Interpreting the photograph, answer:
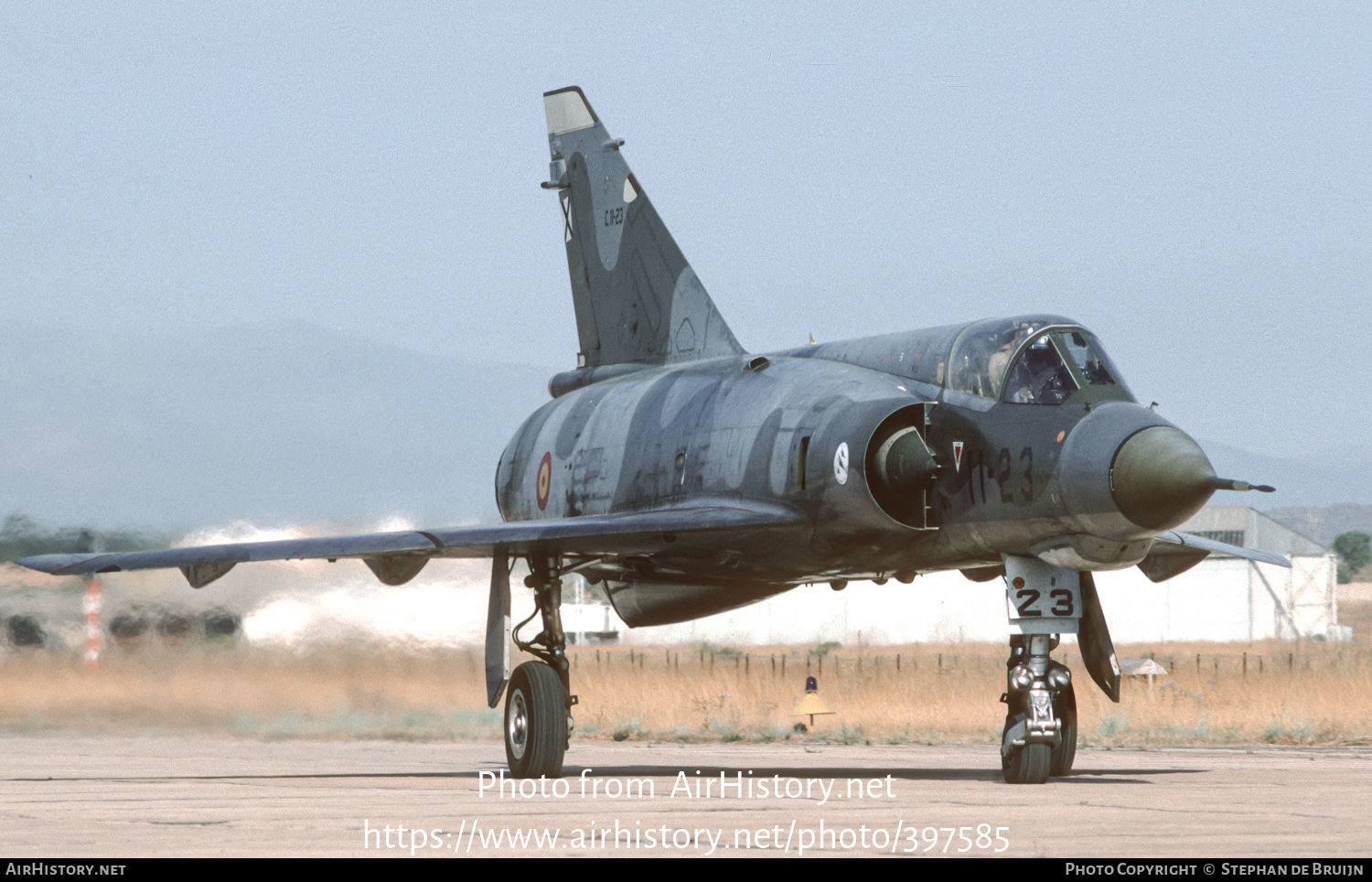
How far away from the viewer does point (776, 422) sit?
51.4ft

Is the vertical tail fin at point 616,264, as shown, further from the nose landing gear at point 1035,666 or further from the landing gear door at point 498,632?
the nose landing gear at point 1035,666

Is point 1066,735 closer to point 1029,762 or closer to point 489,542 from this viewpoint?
point 1029,762

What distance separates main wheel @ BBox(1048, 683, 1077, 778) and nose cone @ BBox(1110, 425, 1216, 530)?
7.99 feet

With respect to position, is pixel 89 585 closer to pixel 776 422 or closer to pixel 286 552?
pixel 286 552

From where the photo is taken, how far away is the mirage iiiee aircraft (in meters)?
13.6

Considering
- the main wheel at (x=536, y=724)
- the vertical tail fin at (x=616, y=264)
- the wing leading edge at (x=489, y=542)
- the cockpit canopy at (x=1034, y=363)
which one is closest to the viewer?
the cockpit canopy at (x=1034, y=363)

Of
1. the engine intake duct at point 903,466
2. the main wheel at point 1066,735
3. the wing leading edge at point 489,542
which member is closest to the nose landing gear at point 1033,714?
the main wheel at point 1066,735

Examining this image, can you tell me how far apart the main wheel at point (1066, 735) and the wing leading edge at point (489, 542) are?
2.73 m

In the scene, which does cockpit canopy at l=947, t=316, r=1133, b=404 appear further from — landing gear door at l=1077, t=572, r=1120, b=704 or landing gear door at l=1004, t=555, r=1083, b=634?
landing gear door at l=1077, t=572, r=1120, b=704

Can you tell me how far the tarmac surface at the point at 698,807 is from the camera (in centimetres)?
927

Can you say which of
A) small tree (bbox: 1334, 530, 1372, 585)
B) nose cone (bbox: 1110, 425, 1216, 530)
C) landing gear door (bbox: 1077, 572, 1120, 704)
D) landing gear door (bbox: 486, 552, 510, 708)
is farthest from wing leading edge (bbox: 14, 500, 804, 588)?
small tree (bbox: 1334, 530, 1372, 585)

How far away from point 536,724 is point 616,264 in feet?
23.0
